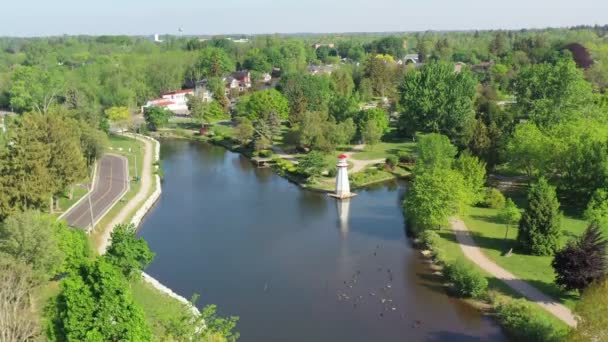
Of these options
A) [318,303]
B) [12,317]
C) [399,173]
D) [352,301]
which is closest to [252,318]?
[318,303]

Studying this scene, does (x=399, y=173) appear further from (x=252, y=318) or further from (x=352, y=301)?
(x=252, y=318)

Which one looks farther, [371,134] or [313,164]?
[371,134]

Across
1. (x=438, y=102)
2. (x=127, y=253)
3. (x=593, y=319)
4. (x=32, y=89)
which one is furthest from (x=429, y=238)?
(x=32, y=89)

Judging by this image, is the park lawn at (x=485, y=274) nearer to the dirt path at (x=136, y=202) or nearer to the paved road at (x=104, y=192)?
the dirt path at (x=136, y=202)

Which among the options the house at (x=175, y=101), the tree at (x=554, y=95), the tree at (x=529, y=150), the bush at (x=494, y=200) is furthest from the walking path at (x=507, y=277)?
the house at (x=175, y=101)

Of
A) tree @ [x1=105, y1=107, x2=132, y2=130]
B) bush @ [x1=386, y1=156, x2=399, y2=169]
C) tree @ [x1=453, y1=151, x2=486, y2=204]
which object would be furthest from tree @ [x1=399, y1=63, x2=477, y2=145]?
tree @ [x1=105, y1=107, x2=132, y2=130]

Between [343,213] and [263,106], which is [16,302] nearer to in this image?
[343,213]
